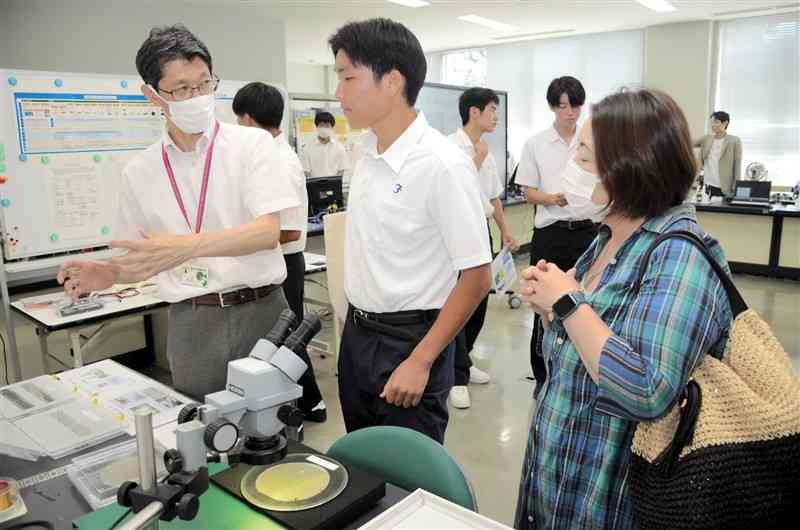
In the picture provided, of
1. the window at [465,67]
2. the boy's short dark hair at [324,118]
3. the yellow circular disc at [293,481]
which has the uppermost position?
the window at [465,67]

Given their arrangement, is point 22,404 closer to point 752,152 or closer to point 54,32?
point 54,32

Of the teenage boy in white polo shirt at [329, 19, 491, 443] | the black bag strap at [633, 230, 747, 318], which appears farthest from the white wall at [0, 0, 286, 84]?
the black bag strap at [633, 230, 747, 318]

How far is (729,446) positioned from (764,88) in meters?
8.90

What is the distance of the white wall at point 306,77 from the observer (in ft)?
44.3

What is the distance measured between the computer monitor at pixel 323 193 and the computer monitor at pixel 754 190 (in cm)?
442

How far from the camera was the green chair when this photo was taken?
1145 mm

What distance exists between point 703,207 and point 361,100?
5.75 meters

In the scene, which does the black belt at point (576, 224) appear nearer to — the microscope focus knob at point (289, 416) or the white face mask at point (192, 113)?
the white face mask at point (192, 113)

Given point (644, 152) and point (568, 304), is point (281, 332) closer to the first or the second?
point (568, 304)

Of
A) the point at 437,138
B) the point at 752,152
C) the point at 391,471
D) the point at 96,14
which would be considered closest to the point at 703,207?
the point at 752,152

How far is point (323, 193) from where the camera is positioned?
4.75 meters

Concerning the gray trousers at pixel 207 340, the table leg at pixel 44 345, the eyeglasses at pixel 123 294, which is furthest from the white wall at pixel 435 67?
the gray trousers at pixel 207 340

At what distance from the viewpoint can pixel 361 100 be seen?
5.00ft

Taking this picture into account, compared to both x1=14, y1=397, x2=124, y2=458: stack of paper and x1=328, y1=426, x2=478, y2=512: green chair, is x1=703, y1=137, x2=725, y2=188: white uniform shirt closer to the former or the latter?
x1=328, y1=426, x2=478, y2=512: green chair
